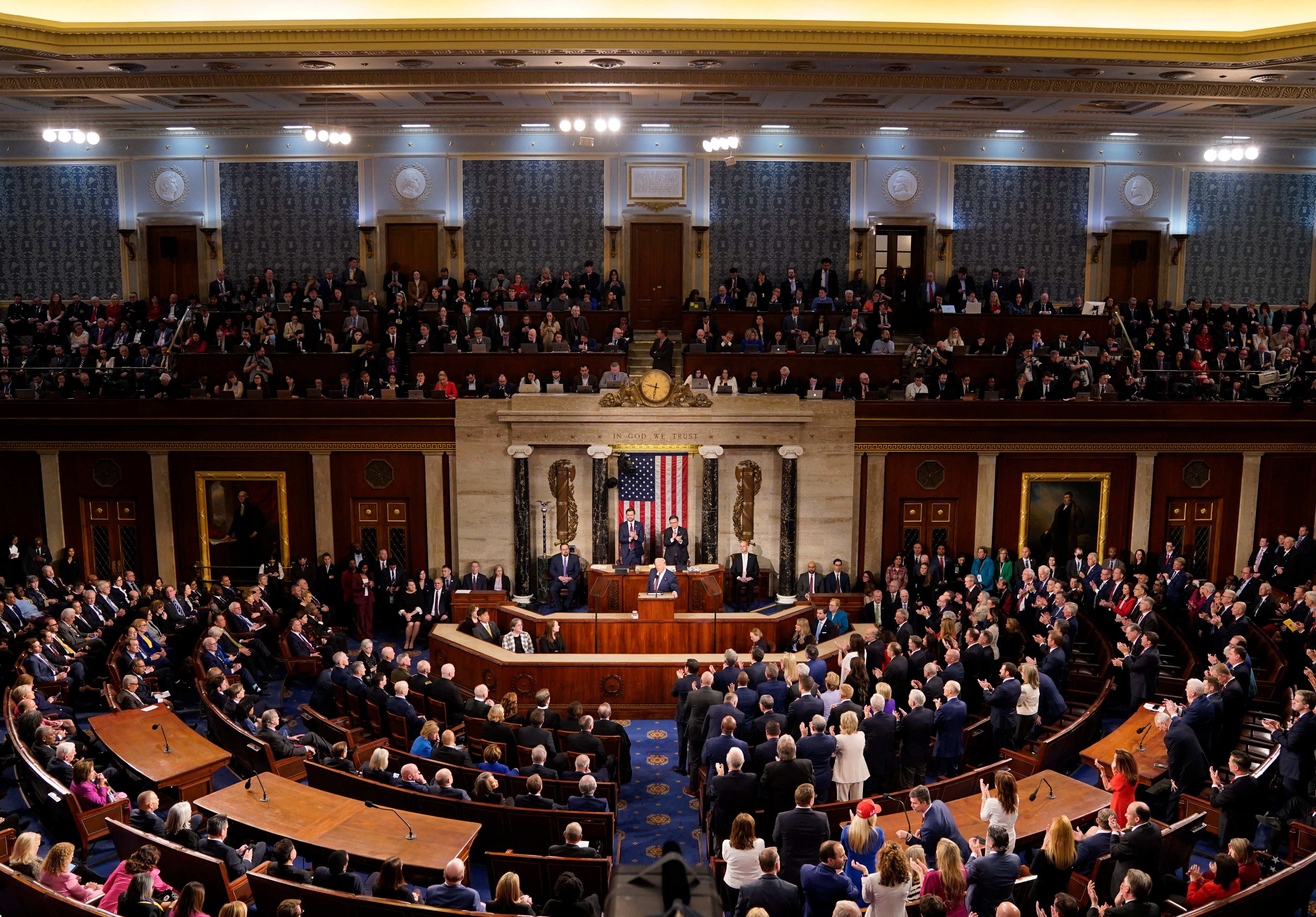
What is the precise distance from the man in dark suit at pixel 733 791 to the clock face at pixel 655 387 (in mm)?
9060

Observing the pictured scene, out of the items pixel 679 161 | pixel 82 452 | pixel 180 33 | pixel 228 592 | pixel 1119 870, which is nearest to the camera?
pixel 1119 870

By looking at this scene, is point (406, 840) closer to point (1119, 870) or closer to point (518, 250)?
point (1119, 870)

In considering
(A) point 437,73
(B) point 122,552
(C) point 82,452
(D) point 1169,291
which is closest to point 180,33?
(A) point 437,73

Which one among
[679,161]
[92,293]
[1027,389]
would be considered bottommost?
[1027,389]

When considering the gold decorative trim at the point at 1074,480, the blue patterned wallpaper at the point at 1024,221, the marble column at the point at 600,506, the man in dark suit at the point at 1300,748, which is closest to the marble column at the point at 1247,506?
the gold decorative trim at the point at 1074,480

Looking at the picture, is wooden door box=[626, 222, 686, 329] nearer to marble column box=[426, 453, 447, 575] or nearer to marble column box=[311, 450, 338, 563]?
marble column box=[426, 453, 447, 575]

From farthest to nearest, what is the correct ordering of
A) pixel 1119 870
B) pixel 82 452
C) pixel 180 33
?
pixel 82 452 < pixel 180 33 < pixel 1119 870

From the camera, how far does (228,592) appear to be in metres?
15.8

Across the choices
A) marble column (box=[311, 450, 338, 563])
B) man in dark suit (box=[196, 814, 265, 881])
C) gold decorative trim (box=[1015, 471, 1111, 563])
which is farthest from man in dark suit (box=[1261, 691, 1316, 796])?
marble column (box=[311, 450, 338, 563])

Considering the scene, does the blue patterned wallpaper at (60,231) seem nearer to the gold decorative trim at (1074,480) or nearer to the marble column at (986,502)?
the marble column at (986,502)

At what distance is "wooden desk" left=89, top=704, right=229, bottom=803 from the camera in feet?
31.4

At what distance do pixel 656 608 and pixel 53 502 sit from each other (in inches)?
432

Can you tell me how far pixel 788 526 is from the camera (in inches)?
696

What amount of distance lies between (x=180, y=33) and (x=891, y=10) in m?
9.71
